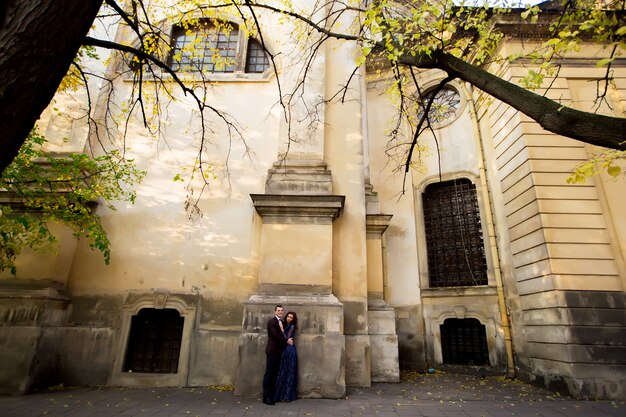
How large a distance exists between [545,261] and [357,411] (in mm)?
5096

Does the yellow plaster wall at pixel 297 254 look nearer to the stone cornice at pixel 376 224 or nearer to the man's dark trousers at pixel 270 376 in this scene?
the man's dark trousers at pixel 270 376

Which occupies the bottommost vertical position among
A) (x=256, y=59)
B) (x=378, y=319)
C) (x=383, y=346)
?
(x=383, y=346)

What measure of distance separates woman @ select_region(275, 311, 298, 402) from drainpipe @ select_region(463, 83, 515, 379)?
18.8ft

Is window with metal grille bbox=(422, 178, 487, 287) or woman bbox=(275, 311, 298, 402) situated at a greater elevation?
window with metal grille bbox=(422, 178, 487, 287)

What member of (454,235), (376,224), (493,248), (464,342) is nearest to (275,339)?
(376,224)

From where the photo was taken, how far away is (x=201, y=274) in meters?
7.59

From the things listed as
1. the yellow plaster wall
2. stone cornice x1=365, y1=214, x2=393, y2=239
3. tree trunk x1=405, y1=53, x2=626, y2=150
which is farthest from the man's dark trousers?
tree trunk x1=405, y1=53, x2=626, y2=150

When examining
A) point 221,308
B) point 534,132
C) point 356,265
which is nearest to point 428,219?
point 534,132

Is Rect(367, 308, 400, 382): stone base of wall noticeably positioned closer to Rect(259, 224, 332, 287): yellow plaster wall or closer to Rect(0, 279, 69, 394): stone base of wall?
Rect(259, 224, 332, 287): yellow plaster wall

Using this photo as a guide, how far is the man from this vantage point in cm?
555

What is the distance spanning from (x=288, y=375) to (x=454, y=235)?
6.84 metres

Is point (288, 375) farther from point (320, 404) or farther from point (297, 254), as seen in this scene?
point (297, 254)

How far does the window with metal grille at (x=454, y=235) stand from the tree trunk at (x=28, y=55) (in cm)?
1005

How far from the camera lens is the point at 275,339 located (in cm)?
579
